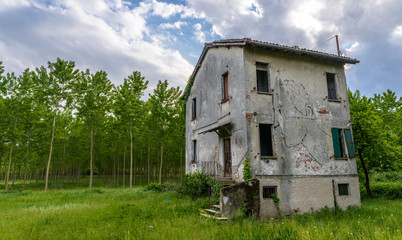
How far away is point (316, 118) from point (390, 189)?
10.5 metres

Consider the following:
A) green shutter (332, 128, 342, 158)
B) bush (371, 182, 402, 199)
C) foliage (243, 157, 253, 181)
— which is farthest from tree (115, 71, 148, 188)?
bush (371, 182, 402, 199)

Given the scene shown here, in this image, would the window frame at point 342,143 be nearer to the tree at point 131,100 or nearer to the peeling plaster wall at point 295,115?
the peeling plaster wall at point 295,115

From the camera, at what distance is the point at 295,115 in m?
12.3

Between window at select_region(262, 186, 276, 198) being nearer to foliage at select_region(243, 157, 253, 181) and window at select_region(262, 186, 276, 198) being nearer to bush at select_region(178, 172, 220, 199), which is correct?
foliage at select_region(243, 157, 253, 181)

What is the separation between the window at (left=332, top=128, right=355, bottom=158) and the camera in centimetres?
1298

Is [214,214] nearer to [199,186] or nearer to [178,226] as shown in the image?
[178,226]

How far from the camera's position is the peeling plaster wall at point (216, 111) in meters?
11.7

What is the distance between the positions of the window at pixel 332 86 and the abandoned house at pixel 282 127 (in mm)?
33

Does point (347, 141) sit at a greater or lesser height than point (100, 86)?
lesser

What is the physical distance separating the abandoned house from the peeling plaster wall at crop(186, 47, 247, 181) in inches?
2.2

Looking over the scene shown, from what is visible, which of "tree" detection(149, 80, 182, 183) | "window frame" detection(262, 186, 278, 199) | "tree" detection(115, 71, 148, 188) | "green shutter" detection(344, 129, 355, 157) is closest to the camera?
"window frame" detection(262, 186, 278, 199)

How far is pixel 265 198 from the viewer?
422 inches

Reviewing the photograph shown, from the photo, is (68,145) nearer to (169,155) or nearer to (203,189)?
(169,155)

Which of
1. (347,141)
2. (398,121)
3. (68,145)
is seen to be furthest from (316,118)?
(68,145)
